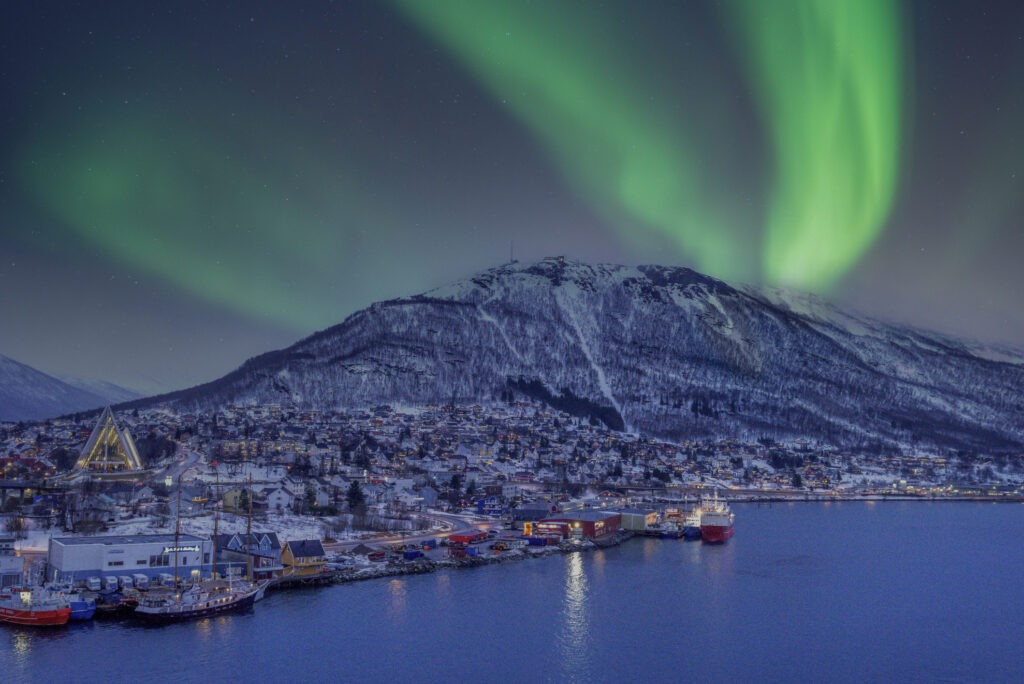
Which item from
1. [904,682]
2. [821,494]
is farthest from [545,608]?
[821,494]

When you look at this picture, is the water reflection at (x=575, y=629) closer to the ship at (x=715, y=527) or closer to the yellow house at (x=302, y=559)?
the yellow house at (x=302, y=559)

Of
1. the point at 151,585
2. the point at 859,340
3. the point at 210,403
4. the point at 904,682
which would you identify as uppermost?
the point at 859,340

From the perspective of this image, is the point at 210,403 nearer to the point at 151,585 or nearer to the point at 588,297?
the point at 588,297

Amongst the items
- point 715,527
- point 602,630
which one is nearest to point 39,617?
point 602,630

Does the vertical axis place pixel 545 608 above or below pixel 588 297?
below

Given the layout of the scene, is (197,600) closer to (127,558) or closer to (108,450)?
(127,558)

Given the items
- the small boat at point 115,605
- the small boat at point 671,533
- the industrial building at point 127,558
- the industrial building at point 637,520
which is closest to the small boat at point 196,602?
the small boat at point 115,605
